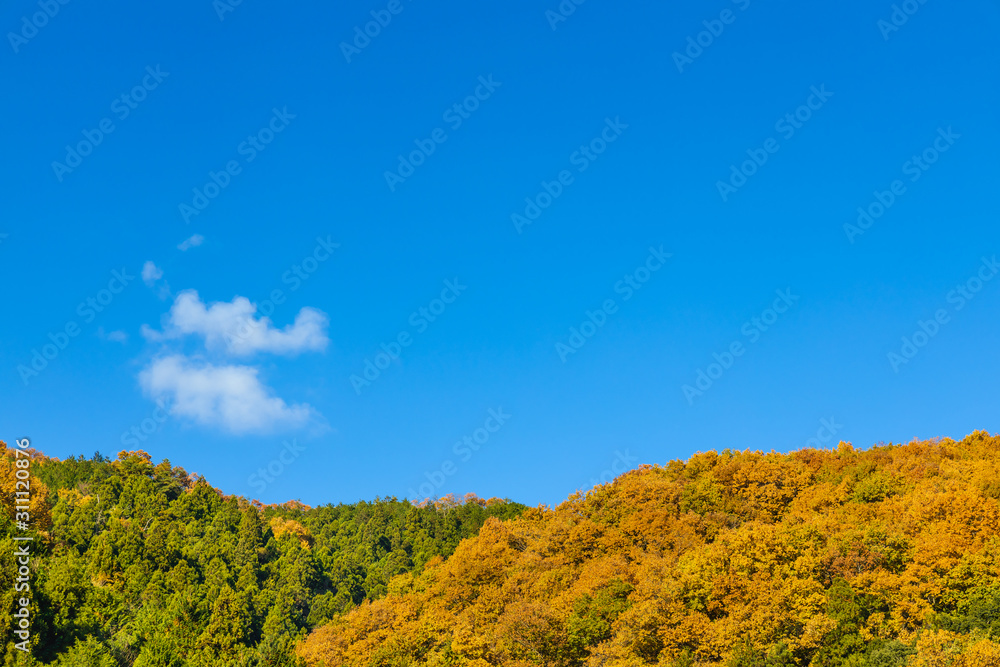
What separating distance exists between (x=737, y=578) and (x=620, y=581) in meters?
7.52

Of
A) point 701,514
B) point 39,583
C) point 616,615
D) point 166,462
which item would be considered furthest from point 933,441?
point 166,462

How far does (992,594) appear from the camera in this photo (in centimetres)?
3738

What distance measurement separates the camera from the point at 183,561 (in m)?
72.8

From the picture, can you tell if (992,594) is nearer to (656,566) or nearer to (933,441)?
(656,566)

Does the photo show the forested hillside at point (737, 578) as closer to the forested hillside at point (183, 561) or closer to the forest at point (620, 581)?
the forest at point (620, 581)

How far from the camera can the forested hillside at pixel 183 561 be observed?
52.5 metres

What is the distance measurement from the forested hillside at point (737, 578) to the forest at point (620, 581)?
0.37ft

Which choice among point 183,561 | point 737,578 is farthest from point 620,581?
point 183,561

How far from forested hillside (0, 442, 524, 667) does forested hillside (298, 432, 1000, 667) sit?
10.6 meters

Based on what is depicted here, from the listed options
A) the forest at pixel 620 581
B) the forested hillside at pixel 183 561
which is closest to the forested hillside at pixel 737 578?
the forest at pixel 620 581

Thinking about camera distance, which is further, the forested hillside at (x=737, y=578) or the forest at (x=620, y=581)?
the forest at (x=620, y=581)

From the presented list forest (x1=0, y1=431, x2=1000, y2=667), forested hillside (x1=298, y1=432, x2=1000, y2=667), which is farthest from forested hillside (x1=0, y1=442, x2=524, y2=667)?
forested hillside (x1=298, y1=432, x2=1000, y2=667)

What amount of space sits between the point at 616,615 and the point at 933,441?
34539 millimetres

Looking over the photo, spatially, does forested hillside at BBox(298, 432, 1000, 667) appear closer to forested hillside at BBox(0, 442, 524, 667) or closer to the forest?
the forest
